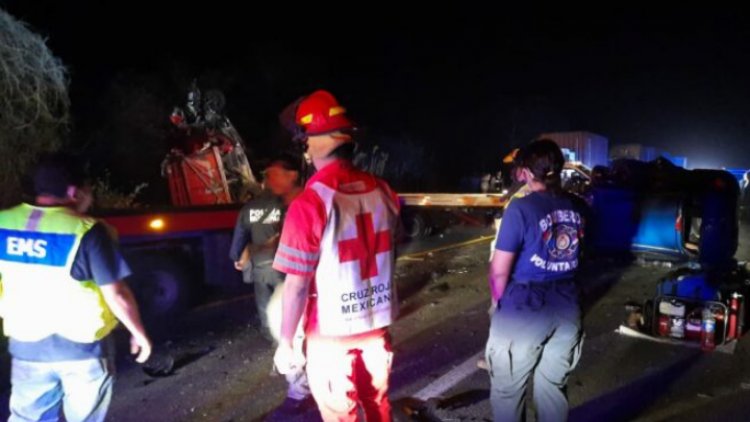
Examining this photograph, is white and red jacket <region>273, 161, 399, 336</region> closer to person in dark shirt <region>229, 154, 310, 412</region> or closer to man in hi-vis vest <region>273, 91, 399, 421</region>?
man in hi-vis vest <region>273, 91, 399, 421</region>

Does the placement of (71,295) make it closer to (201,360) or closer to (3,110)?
(201,360)

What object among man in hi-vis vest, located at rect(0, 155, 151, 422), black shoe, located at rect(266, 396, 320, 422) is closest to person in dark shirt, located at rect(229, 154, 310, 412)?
black shoe, located at rect(266, 396, 320, 422)

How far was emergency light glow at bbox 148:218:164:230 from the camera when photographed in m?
6.39

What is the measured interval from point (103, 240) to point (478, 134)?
1561 inches

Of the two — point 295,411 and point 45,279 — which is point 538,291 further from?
point 45,279

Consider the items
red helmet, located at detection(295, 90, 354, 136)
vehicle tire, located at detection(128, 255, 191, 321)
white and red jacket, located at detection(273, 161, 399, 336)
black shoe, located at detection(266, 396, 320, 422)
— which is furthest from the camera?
vehicle tire, located at detection(128, 255, 191, 321)

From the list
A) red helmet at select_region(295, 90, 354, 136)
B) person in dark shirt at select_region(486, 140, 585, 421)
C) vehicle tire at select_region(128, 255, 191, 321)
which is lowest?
vehicle tire at select_region(128, 255, 191, 321)

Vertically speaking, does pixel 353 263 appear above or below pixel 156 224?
above

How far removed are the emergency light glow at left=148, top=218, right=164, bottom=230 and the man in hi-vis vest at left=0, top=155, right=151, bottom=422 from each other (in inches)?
145

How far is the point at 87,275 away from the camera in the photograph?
8.59ft

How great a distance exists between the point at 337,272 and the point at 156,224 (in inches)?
181

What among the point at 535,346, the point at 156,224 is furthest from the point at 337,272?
the point at 156,224

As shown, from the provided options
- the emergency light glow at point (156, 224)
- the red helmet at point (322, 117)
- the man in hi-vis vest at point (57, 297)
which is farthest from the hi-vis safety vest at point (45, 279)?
the emergency light glow at point (156, 224)

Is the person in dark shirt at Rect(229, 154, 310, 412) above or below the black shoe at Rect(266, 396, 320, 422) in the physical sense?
above
